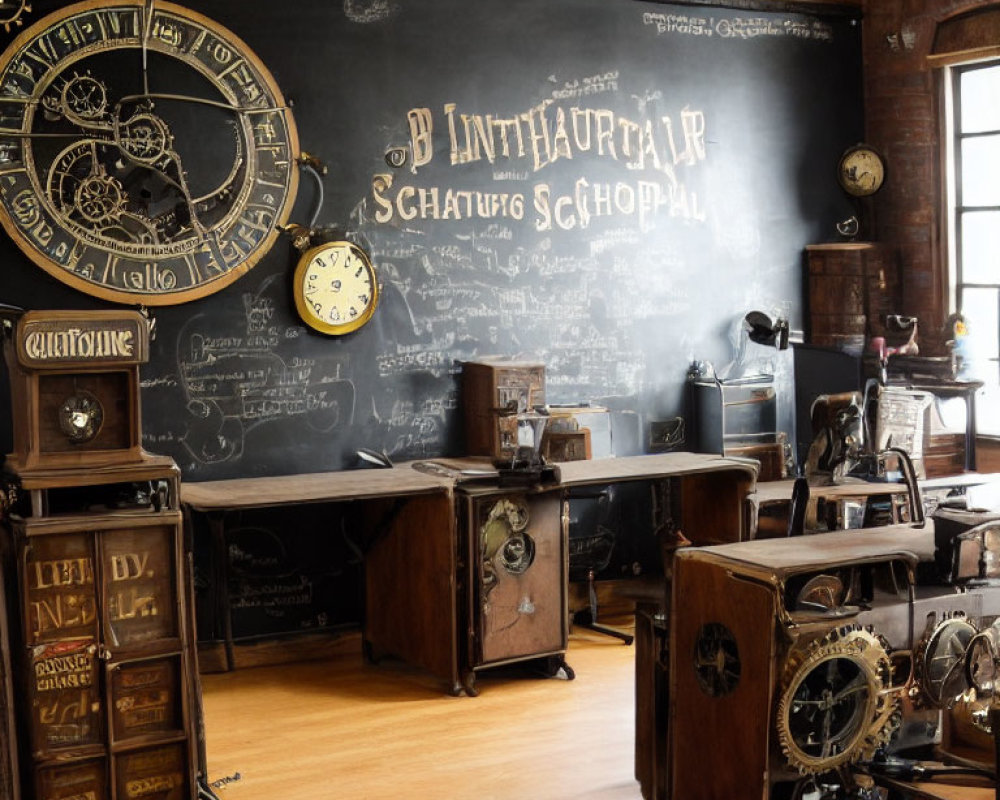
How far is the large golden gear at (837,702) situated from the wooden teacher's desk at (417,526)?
66.6 inches

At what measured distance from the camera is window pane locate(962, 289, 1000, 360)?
796 cm

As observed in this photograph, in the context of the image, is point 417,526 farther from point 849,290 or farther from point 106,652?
point 849,290

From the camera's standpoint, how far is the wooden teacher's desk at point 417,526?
6098 mm

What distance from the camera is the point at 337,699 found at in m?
6.14

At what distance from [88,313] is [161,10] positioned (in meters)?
2.15

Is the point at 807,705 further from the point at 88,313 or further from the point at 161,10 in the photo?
the point at 161,10

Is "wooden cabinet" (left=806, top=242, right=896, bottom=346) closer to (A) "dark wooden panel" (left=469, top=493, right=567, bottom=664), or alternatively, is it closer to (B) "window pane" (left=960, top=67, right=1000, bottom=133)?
(B) "window pane" (left=960, top=67, right=1000, bottom=133)

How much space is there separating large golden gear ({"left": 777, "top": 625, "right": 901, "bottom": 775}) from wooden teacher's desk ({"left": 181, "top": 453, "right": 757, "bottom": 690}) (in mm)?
1691

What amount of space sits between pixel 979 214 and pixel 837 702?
472 centimetres

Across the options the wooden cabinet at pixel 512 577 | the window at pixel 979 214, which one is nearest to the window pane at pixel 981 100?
the window at pixel 979 214

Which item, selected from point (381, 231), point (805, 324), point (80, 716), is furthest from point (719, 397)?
point (80, 716)

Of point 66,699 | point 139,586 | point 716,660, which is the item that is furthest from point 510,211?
point 66,699

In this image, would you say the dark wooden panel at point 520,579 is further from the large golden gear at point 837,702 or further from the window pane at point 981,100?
the window pane at point 981,100

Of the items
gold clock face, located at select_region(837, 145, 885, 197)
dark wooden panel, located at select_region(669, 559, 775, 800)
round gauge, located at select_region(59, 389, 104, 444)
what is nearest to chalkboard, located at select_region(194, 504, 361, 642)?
round gauge, located at select_region(59, 389, 104, 444)
